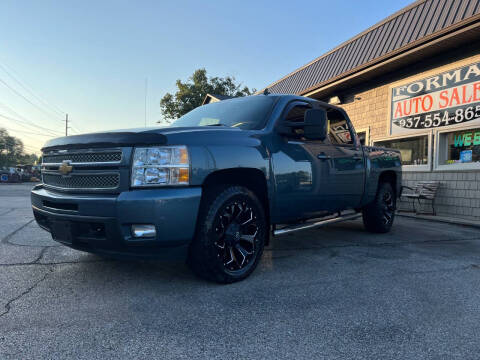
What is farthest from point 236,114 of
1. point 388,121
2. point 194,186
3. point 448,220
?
point 388,121

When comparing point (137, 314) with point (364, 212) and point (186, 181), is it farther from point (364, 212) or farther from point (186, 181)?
point (364, 212)

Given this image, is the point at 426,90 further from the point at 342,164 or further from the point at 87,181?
the point at 87,181

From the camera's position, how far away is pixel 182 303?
247 centimetres

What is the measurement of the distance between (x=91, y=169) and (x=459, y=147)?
7.96m

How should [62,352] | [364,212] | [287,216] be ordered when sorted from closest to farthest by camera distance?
[62,352]
[287,216]
[364,212]

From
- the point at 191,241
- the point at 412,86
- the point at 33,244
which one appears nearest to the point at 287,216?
the point at 191,241

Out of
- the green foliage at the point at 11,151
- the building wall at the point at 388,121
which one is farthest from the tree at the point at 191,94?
the green foliage at the point at 11,151

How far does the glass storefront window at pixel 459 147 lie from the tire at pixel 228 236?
638 centimetres

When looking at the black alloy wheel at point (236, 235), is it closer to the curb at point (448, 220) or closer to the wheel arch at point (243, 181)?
the wheel arch at point (243, 181)

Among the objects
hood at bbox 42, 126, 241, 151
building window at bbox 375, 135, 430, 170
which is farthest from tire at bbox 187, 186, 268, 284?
building window at bbox 375, 135, 430, 170

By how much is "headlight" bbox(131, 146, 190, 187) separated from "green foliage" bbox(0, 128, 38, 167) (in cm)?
9187

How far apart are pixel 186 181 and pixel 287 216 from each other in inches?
56.8

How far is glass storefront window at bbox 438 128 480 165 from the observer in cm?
730

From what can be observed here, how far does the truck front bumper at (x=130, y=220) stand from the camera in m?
2.43
